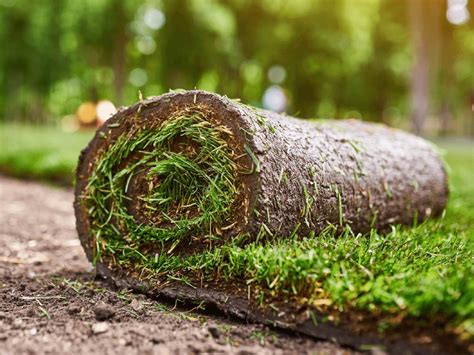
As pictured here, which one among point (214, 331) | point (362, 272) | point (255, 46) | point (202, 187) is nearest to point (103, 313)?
point (214, 331)

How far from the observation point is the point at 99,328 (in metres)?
2.59

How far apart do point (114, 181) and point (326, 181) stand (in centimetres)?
129

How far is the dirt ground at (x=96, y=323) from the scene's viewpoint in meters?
2.38

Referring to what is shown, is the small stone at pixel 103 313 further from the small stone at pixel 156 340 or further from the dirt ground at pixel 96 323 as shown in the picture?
the small stone at pixel 156 340

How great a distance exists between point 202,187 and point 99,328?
0.96m

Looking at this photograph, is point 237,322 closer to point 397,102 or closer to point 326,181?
point 326,181

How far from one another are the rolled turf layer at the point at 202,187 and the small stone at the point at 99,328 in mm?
555

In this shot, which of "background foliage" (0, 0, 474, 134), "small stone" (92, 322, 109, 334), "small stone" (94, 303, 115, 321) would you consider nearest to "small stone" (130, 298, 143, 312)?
"small stone" (94, 303, 115, 321)

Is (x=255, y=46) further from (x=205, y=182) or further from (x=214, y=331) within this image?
(x=214, y=331)

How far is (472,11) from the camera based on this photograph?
24000mm

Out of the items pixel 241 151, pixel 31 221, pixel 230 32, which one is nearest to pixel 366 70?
pixel 230 32

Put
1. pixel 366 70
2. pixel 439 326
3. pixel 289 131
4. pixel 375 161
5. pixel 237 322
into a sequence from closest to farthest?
pixel 439 326
pixel 237 322
pixel 289 131
pixel 375 161
pixel 366 70

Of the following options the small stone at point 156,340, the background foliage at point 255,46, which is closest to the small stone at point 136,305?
the small stone at point 156,340

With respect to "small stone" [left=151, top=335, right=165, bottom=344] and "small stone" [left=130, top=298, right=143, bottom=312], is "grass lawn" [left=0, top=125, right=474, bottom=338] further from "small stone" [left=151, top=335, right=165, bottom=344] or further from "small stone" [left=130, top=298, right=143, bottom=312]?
"small stone" [left=151, top=335, right=165, bottom=344]
